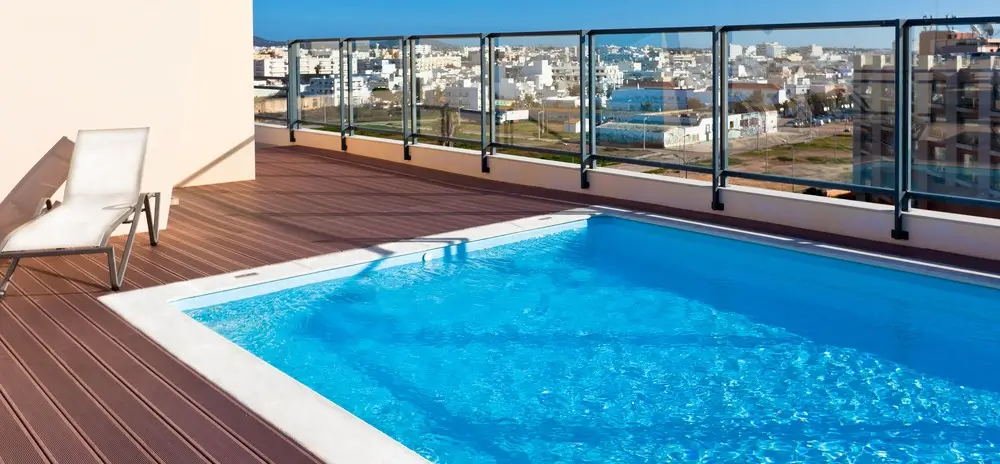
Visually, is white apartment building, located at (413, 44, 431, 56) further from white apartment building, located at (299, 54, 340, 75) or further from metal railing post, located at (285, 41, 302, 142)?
metal railing post, located at (285, 41, 302, 142)

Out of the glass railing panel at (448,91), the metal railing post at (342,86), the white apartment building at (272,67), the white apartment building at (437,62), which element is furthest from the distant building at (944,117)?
the white apartment building at (272,67)

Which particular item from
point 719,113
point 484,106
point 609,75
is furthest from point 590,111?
point 484,106

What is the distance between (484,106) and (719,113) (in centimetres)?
301

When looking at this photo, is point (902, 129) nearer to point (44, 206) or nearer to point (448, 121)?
point (448, 121)

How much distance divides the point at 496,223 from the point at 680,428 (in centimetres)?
378

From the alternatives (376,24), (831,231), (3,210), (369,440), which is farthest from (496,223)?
(376,24)

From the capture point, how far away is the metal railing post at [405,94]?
10820 millimetres

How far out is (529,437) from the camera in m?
3.83

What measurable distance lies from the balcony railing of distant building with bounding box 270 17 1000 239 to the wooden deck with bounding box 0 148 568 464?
0.81m

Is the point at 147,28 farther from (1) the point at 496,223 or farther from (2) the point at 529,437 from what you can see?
(2) the point at 529,437

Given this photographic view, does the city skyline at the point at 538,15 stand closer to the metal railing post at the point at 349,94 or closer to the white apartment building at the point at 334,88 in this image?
the white apartment building at the point at 334,88

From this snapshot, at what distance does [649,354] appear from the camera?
484cm

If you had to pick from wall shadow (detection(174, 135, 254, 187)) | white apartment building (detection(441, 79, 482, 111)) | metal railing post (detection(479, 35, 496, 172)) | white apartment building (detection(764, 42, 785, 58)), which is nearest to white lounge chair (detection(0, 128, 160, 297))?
wall shadow (detection(174, 135, 254, 187))

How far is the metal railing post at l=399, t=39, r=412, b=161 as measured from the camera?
10.8 m
